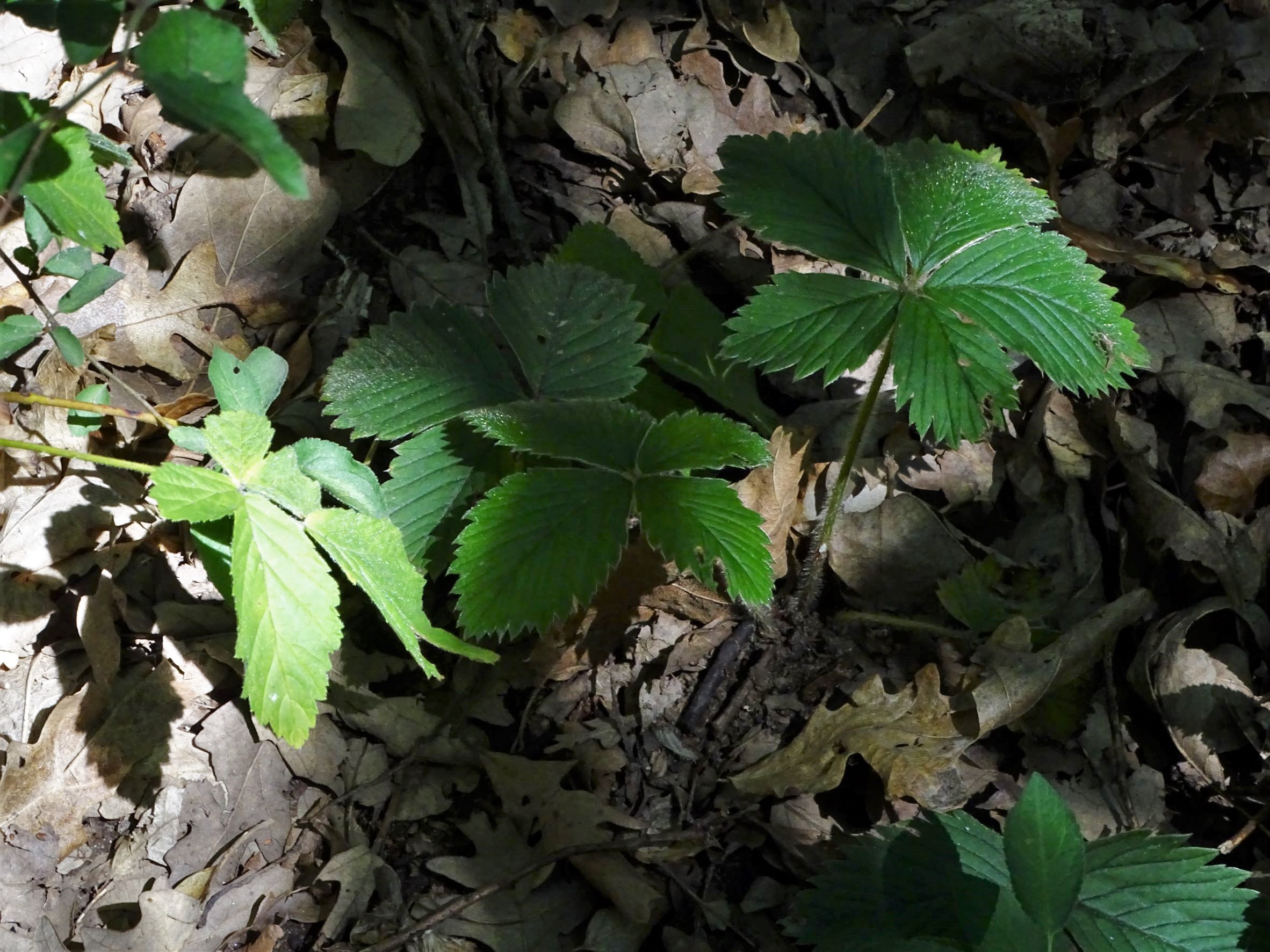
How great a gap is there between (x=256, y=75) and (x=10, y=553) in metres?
1.37

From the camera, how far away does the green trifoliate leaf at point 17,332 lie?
67.7 inches

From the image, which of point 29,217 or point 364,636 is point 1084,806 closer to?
point 364,636

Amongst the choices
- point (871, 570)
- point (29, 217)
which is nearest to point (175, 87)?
point (29, 217)

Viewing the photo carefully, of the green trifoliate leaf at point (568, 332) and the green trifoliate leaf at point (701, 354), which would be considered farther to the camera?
the green trifoliate leaf at point (701, 354)

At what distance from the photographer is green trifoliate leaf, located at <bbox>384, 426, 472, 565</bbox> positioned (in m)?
1.86

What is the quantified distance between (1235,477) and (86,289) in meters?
2.57

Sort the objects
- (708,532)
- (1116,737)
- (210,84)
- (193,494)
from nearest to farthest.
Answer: (210,84) < (193,494) < (708,532) < (1116,737)

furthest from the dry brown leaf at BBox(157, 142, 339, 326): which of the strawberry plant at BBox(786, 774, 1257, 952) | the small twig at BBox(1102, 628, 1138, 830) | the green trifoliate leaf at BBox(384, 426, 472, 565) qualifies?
the small twig at BBox(1102, 628, 1138, 830)

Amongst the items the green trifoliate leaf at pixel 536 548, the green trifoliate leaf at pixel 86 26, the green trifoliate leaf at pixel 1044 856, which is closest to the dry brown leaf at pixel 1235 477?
the green trifoliate leaf at pixel 1044 856

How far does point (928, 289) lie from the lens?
1.79m

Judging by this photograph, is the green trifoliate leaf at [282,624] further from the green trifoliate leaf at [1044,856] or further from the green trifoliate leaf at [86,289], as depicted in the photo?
the green trifoliate leaf at [1044,856]

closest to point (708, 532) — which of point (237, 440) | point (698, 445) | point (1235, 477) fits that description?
point (698, 445)

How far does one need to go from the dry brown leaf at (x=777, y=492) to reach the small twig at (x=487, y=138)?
859 millimetres

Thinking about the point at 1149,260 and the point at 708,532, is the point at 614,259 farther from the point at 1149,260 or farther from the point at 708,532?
the point at 1149,260
